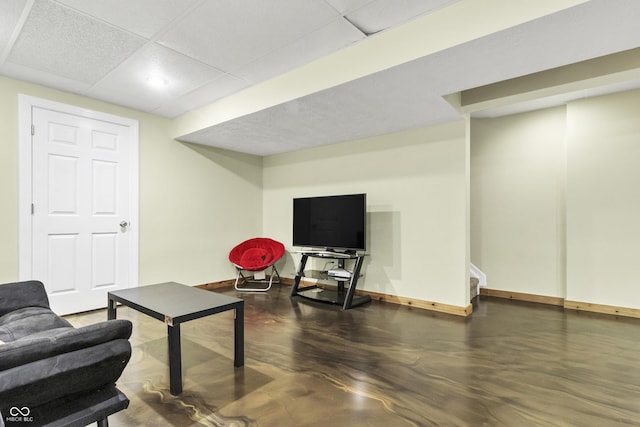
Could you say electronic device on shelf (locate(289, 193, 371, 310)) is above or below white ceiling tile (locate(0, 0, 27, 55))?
below

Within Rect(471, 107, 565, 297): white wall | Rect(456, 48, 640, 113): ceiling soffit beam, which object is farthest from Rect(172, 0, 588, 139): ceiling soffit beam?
Rect(471, 107, 565, 297): white wall

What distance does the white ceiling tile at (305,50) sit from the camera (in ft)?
7.68

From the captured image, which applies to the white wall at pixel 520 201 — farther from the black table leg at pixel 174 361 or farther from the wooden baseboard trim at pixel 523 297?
the black table leg at pixel 174 361

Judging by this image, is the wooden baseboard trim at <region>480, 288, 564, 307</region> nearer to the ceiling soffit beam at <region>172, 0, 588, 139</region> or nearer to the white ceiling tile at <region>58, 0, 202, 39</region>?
A: the ceiling soffit beam at <region>172, 0, 588, 139</region>

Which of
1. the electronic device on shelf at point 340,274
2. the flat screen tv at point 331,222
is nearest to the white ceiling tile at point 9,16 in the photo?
the flat screen tv at point 331,222

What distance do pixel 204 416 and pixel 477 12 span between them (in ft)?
9.26

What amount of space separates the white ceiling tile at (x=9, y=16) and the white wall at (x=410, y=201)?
135 inches

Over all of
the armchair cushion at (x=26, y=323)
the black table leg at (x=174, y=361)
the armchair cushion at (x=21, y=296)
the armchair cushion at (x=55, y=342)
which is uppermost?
the armchair cushion at (x=55, y=342)

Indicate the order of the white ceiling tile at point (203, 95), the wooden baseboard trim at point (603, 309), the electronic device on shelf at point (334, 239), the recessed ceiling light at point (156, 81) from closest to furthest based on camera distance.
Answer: the recessed ceiling light at point (156, 81) → the white ceiling tile at point (203, 95) → the wooden baseboard trim at point (603, 309) → the electronic device on shelf at point (334, 239)

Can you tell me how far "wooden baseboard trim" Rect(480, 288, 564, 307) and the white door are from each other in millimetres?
4754

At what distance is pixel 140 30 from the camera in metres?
2.32

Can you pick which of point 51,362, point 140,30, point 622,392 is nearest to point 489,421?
point 622,392

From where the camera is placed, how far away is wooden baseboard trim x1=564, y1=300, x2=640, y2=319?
3463 mm

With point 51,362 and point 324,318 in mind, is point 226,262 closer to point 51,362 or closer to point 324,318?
point 324,318
